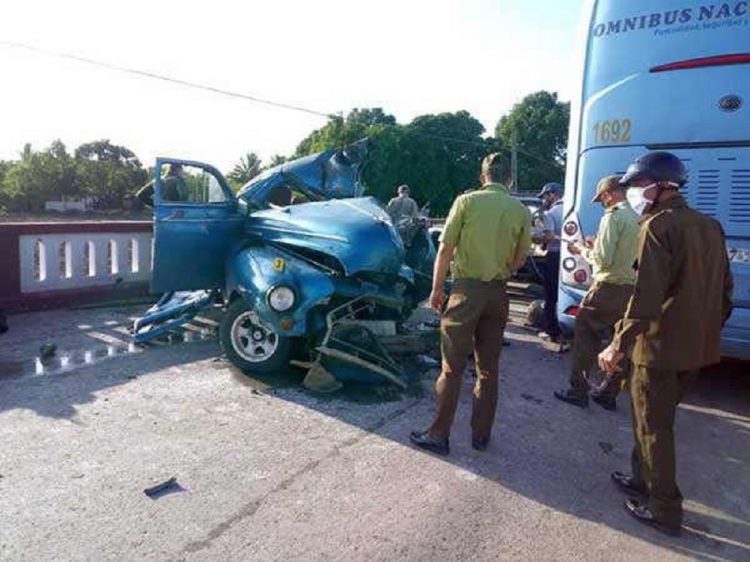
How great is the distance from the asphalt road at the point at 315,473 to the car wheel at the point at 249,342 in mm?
168

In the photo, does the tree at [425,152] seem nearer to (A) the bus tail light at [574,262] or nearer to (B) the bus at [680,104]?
(A) the bus tail light at [574,262]

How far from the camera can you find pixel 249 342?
5.57m

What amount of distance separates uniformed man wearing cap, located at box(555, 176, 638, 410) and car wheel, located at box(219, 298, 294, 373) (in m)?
2.60

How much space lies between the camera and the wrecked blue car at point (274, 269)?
5.20m

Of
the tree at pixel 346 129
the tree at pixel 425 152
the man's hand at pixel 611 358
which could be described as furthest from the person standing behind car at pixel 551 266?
the tree at pixel 346 129

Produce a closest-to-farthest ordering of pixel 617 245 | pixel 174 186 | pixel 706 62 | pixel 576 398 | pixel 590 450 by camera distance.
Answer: pixel 590 450 → pixel 617 245 → pixel 706 62 → pixel 576 398 → pixel 174 186

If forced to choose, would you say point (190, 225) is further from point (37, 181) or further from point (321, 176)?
point (37, 181)

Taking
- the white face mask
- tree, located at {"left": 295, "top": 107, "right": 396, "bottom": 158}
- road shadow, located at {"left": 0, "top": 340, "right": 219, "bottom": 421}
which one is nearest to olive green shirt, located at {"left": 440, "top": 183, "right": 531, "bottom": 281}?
the white face mask

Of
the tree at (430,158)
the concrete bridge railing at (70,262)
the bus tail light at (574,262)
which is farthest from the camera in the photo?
the tree at (430,158)

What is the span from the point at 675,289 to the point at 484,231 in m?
1.22

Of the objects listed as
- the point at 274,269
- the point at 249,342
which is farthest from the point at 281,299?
the point at 249,342

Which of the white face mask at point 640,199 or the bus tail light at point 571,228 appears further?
the bus tail light at point 571,228

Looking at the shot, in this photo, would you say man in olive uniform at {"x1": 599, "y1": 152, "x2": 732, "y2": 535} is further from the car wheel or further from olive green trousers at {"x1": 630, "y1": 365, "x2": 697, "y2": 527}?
the car wheel

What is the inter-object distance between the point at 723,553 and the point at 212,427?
3.30 m
